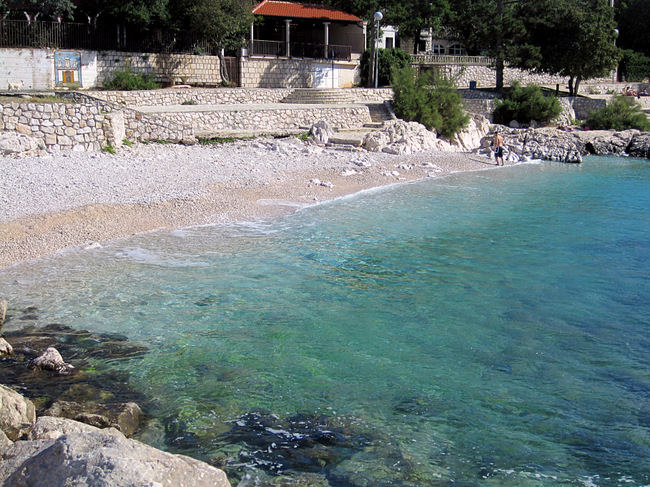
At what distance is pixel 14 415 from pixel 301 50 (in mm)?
37032

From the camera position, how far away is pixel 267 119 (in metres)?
26.0

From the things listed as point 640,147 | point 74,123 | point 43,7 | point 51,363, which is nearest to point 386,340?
point 51,363

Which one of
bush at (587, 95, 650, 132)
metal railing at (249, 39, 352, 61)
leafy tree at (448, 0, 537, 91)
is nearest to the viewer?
bush at (587, 95, 650, 132)

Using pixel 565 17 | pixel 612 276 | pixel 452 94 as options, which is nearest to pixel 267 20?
pixel 452 94

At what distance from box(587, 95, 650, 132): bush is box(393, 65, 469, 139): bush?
11.6m

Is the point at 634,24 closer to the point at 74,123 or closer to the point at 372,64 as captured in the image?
the point at 372,64

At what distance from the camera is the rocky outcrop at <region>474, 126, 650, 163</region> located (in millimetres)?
29016

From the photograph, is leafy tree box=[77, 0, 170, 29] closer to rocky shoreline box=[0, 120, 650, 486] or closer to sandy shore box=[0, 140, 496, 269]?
sandy shore box=[0, 140, 496, 269]

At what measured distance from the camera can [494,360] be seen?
7.74m

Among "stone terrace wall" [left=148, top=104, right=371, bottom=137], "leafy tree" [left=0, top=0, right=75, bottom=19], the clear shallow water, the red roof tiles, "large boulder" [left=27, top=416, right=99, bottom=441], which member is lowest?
the clear shallow water

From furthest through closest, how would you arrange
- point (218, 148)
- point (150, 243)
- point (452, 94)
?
point (452, 94) → point (218, 148) → point (150, 243)

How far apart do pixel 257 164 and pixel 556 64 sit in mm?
28296

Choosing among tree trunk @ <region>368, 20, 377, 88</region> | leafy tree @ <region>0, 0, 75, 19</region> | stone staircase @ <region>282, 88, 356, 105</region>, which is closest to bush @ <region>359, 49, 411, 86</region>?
tree trunk @ <region>368, 20, 377, 88</region>

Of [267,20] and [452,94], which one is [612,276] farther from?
[267,20]
